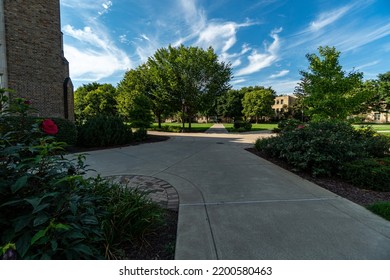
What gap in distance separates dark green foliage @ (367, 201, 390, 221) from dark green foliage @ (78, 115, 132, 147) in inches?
396

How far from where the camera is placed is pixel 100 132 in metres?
9.67

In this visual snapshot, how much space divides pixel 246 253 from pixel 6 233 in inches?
84.5

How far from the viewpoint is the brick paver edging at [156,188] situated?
3.42 metres

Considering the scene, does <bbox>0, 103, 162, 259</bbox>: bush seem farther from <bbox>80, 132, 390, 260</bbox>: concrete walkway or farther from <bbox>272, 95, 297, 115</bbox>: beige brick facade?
<bbox>272, 95, 297, 115</bbox>: beige brick facade

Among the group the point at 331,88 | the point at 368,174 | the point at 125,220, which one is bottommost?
the point at 125,220

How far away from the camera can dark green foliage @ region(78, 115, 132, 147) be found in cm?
962

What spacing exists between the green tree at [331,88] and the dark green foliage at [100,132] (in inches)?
396

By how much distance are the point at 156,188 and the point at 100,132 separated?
6950 millimetres

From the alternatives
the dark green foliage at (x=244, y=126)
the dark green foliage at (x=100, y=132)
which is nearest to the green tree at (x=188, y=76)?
the dark green foliage at (x=244, y=126)

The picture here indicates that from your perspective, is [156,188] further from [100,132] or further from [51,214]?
[100,132]

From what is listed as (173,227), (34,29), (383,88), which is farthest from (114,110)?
(383,88)

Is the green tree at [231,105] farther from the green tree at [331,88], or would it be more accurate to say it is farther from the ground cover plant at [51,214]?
the ground cover plant at [51,214]

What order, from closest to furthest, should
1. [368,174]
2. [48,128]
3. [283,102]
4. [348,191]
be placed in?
[48,128]
[348,191]
[368,174]
[283,102]

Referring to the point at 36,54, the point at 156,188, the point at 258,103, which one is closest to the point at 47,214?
the point at 156,188
